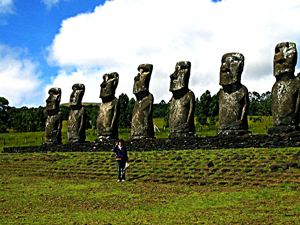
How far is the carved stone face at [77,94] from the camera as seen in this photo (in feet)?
69.6

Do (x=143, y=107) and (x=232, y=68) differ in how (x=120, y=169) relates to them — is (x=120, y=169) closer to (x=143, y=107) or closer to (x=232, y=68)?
(x=143, y=107)

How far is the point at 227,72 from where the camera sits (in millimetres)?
15000

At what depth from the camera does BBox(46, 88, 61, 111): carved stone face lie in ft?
73.7

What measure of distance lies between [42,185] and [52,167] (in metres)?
4.31

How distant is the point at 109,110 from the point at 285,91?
975 centimetres

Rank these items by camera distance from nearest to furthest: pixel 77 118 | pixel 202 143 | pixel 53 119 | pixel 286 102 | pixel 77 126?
pixel 286 102 < pixel 202 143 < pixel 77 126 < pixel 77 118 < pixel 53 119

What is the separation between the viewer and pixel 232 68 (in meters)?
14.9

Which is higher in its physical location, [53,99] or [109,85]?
[109,85]

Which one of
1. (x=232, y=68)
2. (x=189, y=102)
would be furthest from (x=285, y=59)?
(x=189, y=102)

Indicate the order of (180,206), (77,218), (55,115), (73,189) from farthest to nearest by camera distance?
1. (55,115)
2. (73,189)
3. (180,206)
4. (77,218)

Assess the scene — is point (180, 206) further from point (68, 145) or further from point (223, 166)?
point (68, 145)

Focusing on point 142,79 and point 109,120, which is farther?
point 109,120

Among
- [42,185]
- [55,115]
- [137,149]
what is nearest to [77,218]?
[42,185]

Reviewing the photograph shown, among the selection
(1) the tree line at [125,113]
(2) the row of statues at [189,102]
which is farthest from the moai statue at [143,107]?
(1) the tree line at [125,113]
